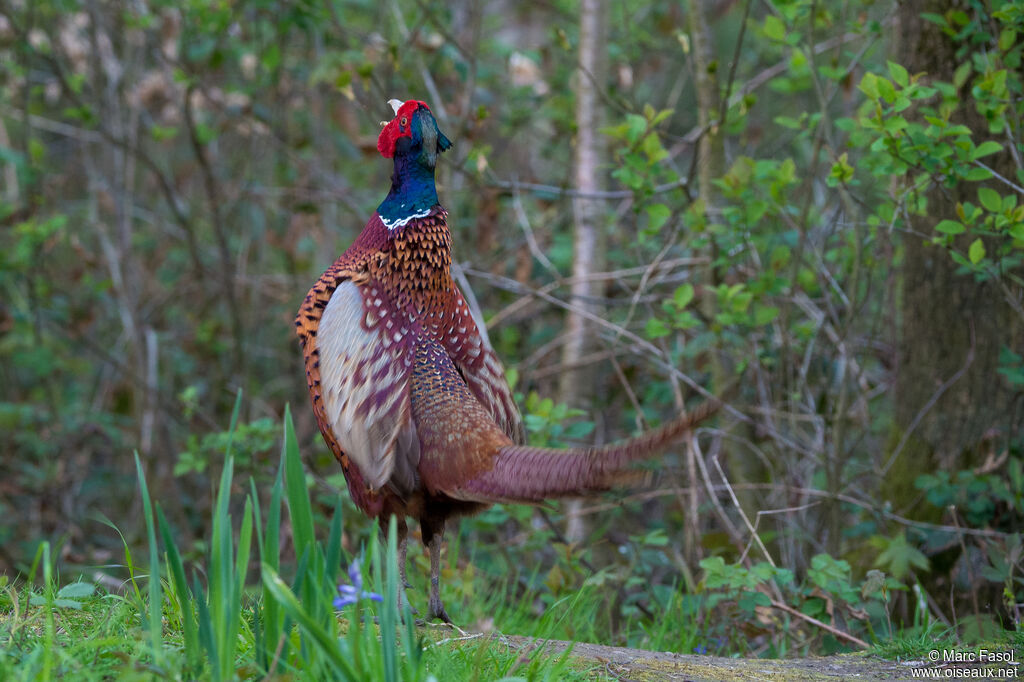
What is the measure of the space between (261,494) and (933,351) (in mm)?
4098

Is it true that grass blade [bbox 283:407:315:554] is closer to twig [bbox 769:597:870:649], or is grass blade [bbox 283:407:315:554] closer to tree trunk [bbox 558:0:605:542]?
twig [bbox 769:597:870:649]

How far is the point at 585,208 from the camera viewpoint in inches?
199

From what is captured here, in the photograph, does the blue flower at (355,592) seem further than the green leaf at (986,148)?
No

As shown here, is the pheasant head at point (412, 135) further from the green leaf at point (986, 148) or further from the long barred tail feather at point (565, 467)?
the green leaf at point (986, 148)

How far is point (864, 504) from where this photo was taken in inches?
156

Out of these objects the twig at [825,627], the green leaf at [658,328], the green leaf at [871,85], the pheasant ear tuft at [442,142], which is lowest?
the twig at [825,627]

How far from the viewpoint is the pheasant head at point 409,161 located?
3.15 metres

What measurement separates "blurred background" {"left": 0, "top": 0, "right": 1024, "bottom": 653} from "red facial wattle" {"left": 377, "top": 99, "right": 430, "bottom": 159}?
3.35ft

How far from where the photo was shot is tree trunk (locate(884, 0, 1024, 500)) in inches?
158

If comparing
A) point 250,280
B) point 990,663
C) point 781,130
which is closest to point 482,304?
point 250,280

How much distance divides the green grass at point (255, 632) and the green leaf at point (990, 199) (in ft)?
7.22

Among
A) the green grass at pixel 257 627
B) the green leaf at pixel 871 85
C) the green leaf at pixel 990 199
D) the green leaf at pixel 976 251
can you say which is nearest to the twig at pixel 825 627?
the green grass at pixel 257 627

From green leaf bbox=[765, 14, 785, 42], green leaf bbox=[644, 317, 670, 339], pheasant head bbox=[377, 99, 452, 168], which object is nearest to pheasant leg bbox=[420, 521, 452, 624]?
pheasant head bbox=[377, 99, 452, 168]

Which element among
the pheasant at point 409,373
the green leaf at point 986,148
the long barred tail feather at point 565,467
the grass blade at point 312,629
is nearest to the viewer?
the grass blade at point 312,629
